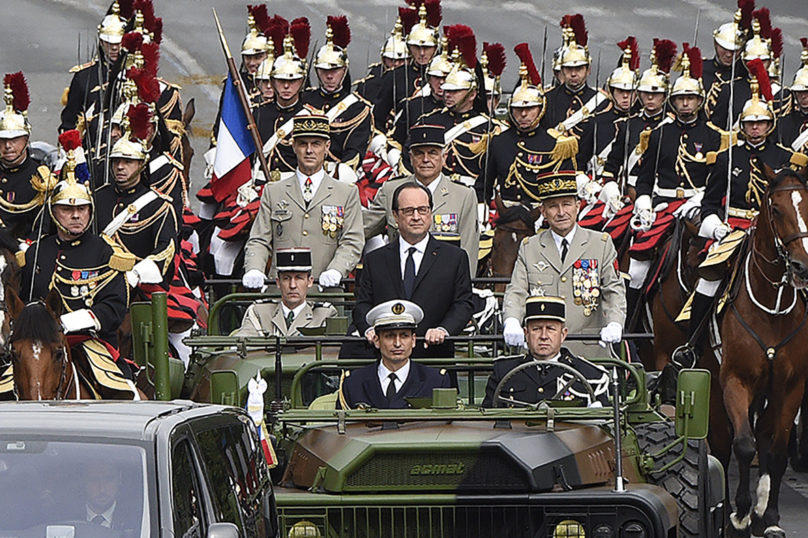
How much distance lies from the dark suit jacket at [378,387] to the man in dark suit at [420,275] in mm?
876

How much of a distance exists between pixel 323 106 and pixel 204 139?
10.3 m

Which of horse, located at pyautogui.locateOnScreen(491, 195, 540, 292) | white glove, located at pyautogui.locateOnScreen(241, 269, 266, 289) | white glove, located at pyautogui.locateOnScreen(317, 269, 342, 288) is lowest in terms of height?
horse, located at pyautogui.locateOnScreen(491, 195, 540, 292)

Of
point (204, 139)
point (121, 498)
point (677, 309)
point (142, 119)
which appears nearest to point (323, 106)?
point (142, 119)

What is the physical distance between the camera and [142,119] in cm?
1514

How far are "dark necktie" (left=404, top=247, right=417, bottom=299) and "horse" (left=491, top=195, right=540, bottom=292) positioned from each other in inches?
174

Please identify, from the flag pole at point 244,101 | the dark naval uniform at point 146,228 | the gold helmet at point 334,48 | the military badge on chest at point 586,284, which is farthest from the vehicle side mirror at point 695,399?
the gold helmet at point 334,48

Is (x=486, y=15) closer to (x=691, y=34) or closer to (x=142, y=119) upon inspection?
(x=691, y=34)

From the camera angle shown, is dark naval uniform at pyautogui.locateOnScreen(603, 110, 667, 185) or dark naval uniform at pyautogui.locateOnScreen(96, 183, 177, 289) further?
dark naval uniform at pyautogui.locateOnScreen(603, 110, 667, 185)

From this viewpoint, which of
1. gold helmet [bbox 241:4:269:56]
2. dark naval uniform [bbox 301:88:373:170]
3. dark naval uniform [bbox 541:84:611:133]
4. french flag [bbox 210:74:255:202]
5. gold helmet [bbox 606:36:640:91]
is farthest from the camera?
gold helmet [bbox 241:4:269:56]

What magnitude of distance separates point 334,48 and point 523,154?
10.5 feet

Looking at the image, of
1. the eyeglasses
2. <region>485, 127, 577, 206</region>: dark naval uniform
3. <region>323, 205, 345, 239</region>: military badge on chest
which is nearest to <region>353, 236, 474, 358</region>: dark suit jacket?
the eyeglasses

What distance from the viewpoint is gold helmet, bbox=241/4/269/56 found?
2091 cm

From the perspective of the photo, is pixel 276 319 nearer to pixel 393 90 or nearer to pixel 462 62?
pixel 462 62

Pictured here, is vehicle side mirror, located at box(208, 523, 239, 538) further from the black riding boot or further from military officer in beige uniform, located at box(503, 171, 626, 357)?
the black riding boot
